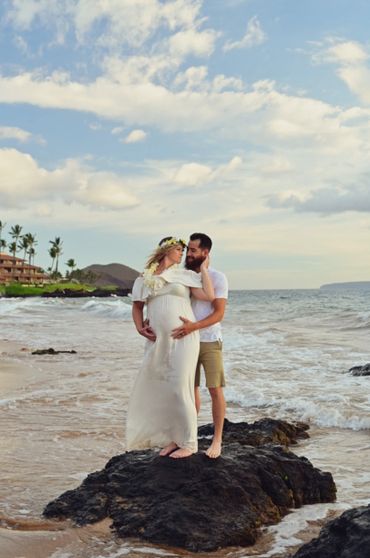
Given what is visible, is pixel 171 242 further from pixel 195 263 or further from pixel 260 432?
pixel 260 432

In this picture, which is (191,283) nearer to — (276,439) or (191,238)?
(191,238)

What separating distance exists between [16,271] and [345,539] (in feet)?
415

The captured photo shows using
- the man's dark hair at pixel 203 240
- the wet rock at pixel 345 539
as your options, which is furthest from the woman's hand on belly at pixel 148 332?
the wet rock at pixel 345 539

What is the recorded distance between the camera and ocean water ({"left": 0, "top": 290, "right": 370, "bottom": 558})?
4.68 metres

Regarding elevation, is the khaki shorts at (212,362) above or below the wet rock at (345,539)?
above

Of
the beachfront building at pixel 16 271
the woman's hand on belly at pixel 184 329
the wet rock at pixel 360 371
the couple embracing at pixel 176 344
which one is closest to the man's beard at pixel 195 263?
the couple embracing at pixel 176 344

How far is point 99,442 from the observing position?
7625 millimetres

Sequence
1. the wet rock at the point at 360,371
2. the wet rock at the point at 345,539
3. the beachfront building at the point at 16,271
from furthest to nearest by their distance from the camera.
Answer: the beachfront building at the point at 16,271, the wet rock at the point at 360,371, the wet rock at the point at 345,539

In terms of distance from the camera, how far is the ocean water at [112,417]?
Result: 4.68 metres

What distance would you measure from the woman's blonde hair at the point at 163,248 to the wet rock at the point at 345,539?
2.43 meters

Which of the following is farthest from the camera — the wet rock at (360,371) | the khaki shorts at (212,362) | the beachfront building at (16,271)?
the beachfront building at (16,271)

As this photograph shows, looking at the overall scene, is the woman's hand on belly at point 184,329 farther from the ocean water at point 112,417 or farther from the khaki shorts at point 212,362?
the ocean water at point 112,417

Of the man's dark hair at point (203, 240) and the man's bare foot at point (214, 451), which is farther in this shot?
the man's dark hair at point (203, 240)

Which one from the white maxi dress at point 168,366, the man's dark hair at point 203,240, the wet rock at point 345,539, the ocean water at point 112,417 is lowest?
the ocean water at point 112,417
